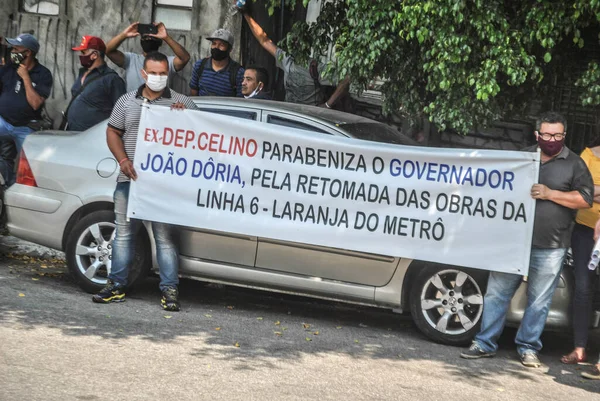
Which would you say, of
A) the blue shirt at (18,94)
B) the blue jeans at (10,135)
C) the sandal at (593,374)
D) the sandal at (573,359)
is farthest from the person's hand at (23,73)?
the sandal at (593,374)

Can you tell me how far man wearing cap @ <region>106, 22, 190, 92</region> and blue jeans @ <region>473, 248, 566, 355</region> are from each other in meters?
5.39

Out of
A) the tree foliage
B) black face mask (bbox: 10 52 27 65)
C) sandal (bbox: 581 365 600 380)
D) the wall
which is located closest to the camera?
sandal (bbox: 581 365 600 380)

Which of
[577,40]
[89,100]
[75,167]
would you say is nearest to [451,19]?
[577,40]

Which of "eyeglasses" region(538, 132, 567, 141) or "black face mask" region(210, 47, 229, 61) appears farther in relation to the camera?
"black face mask" region(210, 47, 229, 61)

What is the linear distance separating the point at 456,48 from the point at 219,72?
11.2 ft

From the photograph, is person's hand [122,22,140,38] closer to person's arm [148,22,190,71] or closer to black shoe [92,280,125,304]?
person's arm [148,22,190,71]

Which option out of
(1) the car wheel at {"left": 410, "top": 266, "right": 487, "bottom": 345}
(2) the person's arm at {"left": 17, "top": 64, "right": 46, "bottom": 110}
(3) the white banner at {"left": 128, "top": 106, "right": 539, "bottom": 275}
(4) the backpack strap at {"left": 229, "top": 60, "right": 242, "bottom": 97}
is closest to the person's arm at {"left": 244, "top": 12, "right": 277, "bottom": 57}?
(4) the backpack strap at {"left": 229, "top": 60, "right": 242, "bottom": 97}

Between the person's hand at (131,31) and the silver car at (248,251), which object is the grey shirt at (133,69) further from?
the silver car at (248,251)

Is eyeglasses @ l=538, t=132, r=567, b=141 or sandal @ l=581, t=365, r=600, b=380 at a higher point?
eyeglasses @ l=538, t=132, r=567, b=141

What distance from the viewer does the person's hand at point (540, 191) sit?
754 cm

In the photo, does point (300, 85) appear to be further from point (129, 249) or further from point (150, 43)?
point (129, 249)

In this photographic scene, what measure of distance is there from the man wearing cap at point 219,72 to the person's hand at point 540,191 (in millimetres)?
4303

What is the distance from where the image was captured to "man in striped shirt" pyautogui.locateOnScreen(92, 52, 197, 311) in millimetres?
8281

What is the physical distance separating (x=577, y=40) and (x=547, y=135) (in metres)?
1.51
